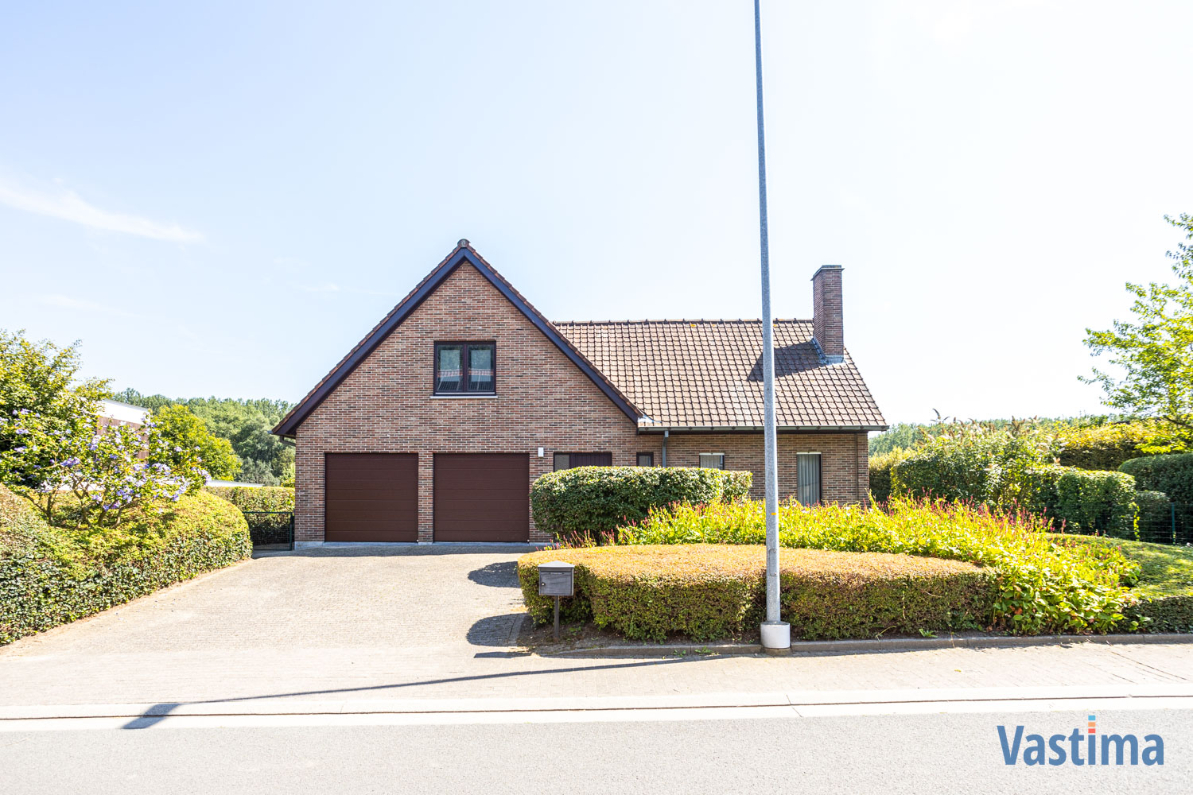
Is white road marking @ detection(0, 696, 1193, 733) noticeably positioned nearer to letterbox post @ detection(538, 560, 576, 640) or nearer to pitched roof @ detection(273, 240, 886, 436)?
letterbox post @ detection(538, 560, 576, 640)

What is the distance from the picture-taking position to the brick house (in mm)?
17031

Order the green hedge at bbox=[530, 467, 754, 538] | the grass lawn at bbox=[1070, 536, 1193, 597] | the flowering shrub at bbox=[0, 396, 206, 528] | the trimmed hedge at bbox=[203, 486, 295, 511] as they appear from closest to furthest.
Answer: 1. the grass lawn at bbox=[1070, 536, 1193, 597]
2. the flowering shrub at bbox=[0, 396, 206, 528]
3. the green hedge at bbox=[530, 467, 754, 538]
4. the trimmed hedge at bbox=[203, 486, 295, 511]

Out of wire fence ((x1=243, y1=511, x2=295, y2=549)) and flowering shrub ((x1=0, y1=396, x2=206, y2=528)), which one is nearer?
flowering shrub ((x1=0, y1=396, x2=206, y2=528))

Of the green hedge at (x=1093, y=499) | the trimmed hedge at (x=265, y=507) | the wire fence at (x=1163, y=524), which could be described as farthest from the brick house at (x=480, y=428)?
the wire fence at (x=1163, y=524)

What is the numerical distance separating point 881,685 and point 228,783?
559 cm

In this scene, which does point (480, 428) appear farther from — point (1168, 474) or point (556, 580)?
point (1168, 474)

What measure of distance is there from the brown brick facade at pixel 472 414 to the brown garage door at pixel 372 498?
0.24 meters

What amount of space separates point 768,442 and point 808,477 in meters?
10.7

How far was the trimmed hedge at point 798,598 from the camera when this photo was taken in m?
7.74

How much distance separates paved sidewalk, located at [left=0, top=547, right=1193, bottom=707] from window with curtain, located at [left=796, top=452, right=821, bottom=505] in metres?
9.88

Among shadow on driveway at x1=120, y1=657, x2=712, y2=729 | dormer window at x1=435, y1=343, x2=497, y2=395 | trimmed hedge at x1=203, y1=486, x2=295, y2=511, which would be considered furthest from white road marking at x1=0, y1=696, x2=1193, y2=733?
trimmed hedge at x1=203, y1=486, x2=295, y2=511

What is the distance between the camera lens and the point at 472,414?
17156mm

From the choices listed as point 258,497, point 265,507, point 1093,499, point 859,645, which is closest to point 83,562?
point 859,645

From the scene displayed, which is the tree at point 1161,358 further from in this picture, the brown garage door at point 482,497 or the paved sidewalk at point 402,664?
the brown garage door at point 482,497
